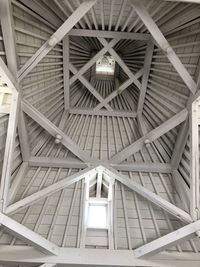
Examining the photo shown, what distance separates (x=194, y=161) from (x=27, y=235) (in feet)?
10.4

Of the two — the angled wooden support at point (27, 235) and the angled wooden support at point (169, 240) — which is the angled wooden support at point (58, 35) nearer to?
the angled wooden support at point (27, 235)

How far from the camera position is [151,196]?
4980 millimetres

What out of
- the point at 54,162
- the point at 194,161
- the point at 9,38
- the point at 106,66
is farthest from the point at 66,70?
the point at 194,161

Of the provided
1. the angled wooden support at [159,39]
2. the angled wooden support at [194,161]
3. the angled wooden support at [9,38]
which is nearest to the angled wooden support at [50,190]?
the angled wooden support at [9,38]

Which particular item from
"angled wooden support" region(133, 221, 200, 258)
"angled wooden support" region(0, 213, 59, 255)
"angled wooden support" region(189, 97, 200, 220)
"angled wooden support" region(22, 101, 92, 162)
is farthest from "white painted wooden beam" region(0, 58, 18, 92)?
"angled wooden support" region(133, 221, 200, 258)

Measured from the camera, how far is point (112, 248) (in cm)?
451

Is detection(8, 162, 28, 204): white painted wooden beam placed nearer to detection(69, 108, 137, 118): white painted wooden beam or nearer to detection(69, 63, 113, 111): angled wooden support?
detection(69, 108, 137, 118): white painted wooden beam

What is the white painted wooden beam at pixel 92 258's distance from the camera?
4254 millimetres

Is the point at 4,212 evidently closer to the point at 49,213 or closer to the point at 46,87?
the point at 49,213

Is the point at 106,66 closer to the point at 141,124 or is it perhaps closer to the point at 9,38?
the point at 141,124

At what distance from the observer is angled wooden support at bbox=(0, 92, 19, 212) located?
4.23 m

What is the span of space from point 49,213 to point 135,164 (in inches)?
88.6

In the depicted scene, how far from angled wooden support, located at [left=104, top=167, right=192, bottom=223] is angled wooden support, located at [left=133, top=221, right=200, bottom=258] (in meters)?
0.16

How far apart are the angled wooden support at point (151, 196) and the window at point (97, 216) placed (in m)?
0.69
